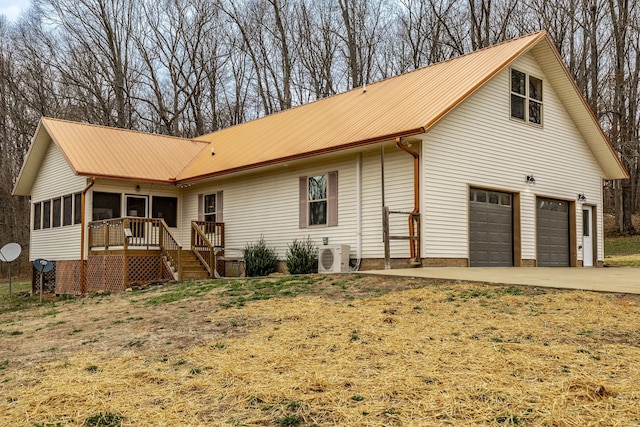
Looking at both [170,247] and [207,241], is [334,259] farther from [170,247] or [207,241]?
[170,247]

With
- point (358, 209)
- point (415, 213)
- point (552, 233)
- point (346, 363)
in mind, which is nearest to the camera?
point (346, 363)

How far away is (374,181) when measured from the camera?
14094 mm

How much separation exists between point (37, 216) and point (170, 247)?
789cm

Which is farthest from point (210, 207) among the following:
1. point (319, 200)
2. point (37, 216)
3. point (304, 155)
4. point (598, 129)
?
point (598, 129)

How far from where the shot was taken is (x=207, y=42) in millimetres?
34781

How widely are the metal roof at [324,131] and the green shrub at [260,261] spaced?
2.29 m

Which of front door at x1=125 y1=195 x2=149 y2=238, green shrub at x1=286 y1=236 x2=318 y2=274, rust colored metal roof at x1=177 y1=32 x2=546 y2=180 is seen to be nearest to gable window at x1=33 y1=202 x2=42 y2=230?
front door at x1=125 y1=195 x2=149 y2=238

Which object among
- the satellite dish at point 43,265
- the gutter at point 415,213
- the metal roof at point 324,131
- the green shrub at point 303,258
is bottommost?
the satellite dish at point 43,265

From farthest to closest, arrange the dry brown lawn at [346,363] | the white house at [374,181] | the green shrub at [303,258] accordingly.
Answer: the green shrub at [303,258] → the white house at [374,181] → the dry brown lawn at [346,363]

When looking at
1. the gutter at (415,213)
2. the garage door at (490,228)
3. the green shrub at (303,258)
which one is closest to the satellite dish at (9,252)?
the green shrub at (303,258)

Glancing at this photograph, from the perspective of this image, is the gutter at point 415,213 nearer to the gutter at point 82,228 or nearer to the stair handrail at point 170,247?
the stair handrail at point 170,247

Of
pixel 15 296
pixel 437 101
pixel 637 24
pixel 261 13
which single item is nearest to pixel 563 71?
pixel 437 101

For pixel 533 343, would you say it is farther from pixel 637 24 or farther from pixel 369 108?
pixel 637 24

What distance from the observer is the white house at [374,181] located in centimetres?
1367
